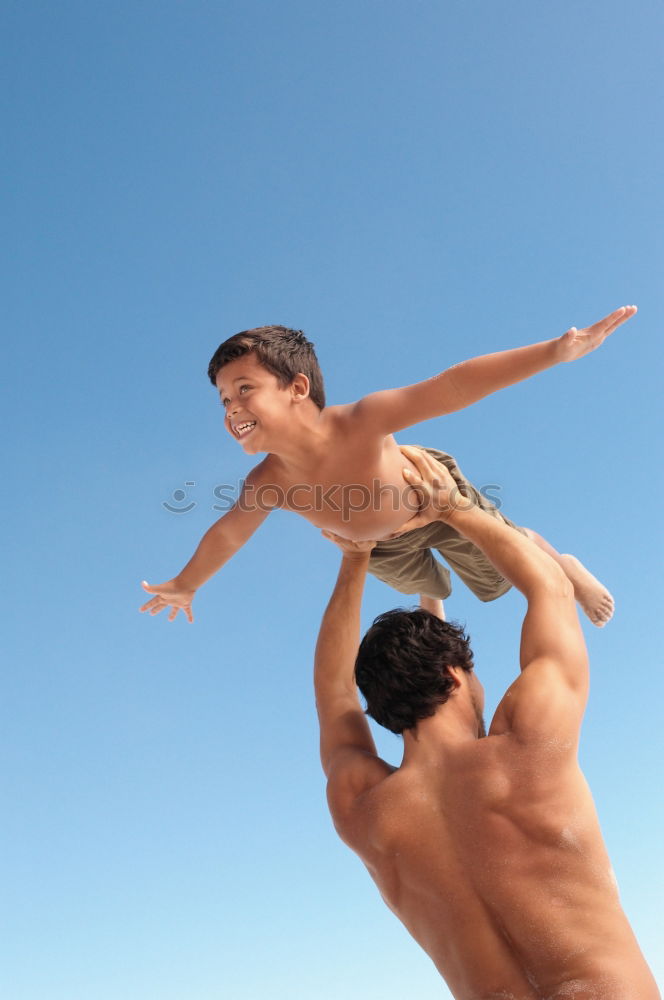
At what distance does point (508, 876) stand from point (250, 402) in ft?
9.44

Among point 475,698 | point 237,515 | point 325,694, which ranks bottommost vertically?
point 475,698

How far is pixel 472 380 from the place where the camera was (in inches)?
194

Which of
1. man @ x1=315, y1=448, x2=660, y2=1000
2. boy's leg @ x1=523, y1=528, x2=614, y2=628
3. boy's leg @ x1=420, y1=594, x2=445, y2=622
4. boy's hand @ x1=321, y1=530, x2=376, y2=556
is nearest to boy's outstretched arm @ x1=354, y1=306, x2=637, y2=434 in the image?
boy's hand @ x1=321, y1=530, x2=376, y2=556

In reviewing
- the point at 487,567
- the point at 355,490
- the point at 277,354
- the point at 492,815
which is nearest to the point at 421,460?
the point at 355,490

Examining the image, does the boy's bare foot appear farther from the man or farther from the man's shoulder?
the man's shoulder

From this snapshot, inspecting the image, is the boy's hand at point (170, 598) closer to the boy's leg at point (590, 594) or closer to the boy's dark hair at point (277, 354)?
the boy's dark hair at point (277, 354)

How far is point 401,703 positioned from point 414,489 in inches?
80.8

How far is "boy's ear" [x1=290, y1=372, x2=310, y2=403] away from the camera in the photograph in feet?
17.8

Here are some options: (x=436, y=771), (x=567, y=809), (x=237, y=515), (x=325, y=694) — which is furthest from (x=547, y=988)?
(x=237, y=515)

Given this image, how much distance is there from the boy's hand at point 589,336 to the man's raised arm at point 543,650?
3.17 feet

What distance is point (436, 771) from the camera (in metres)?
3.58

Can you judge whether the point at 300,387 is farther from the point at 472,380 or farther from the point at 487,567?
the point at 487,567

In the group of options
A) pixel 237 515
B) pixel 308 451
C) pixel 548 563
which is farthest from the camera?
pixel 237 515

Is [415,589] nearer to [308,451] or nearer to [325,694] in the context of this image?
[308,451]
